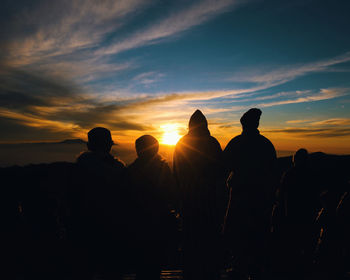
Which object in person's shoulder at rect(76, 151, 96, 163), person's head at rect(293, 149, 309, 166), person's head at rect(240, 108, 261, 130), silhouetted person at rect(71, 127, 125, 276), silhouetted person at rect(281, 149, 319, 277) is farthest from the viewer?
person's head at rect(293, 149, 309, 166)

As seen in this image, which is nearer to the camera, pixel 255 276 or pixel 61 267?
pixel 61 267

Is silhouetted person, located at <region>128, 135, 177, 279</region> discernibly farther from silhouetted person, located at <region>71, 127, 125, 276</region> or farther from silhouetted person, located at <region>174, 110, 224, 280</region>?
silhouetted person, located at <region>174, 110, 224, 280</region>

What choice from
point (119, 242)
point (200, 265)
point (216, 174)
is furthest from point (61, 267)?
point (216, 174)

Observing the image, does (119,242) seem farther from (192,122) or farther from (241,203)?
(241,203)

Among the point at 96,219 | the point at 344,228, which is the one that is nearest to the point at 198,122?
the point at 96,219

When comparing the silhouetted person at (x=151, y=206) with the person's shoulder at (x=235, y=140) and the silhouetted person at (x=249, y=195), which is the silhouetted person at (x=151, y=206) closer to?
the silhouetted person at (x=249, y=195)

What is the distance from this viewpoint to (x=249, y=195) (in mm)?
4172

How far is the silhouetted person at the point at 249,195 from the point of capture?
4129 millimetres

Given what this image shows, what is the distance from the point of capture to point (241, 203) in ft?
13.8

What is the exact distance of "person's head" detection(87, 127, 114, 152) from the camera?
2992 mm

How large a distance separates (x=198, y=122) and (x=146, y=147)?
3.21ft

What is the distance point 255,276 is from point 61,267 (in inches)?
109

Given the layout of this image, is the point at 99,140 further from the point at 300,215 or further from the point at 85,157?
the point at 300,215

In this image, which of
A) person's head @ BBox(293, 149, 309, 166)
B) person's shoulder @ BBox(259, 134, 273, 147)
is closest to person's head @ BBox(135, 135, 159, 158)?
person's shoulder @ BBox(259, 134, 273, 147)
